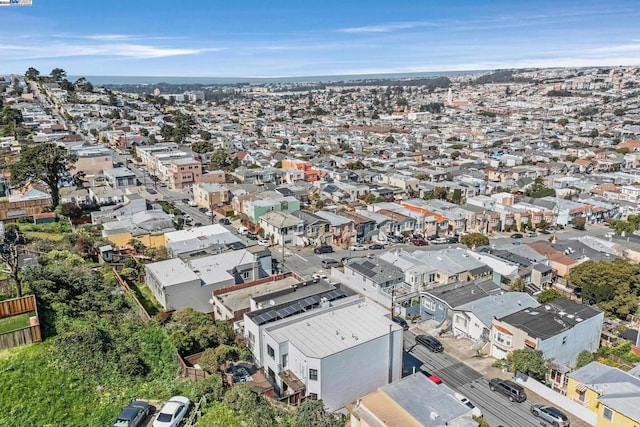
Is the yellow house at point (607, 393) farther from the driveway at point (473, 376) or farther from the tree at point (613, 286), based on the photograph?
the tree at point (613, 286)

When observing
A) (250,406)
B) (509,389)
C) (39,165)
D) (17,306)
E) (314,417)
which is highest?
(39,165)

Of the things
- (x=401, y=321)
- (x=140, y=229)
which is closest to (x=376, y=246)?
(x=401, y=321)

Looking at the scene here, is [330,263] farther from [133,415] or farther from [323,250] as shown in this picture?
[133,415]

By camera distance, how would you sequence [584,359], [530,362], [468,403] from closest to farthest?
[468,403] → [530,362] → [584,359]

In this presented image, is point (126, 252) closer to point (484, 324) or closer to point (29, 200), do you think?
point (29, 200)

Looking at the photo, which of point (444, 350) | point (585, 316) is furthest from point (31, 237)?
point (585, 316)

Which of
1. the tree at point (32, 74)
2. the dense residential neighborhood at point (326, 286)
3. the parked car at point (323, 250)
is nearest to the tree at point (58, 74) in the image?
the tree at point (32, 74)

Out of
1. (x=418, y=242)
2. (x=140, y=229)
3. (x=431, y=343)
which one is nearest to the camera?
(x=431, y=343)
